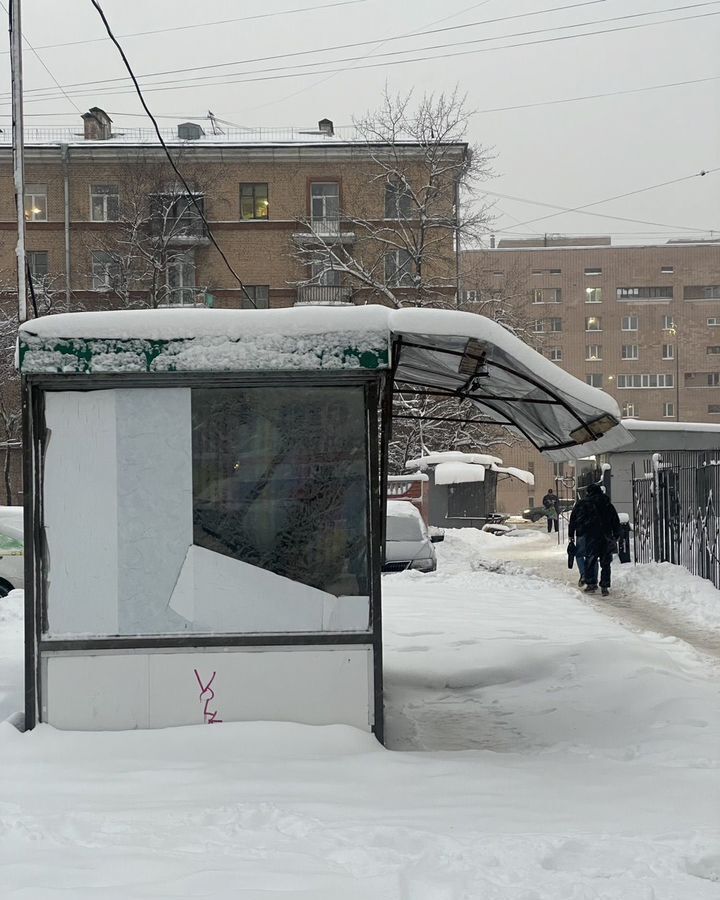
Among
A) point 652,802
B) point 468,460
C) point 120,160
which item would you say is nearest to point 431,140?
point 468,460

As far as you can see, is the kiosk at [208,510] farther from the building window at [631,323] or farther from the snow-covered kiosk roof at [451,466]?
the building window at [631,323]

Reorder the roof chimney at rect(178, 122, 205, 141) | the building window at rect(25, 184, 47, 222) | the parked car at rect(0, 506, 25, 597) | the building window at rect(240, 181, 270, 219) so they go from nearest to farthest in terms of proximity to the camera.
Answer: the parked car at rect(0, 506, 25, 597), the building window at rect(25, 184, 47, 222), the building window at rect(240, 181, 270, 219), the roof chimney at rect(178, 122, 205, 141)

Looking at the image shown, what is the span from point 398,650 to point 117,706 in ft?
15.7

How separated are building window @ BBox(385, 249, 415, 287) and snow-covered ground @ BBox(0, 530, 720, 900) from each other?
96.5 ft

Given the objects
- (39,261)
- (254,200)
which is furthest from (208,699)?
(39,261)

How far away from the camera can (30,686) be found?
20.7 feet

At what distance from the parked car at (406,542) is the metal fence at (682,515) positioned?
4.18 metres

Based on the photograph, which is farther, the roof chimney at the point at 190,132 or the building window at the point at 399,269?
the roof chimney at the point at 190,132

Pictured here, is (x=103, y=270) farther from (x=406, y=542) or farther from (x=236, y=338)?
(x=236, y=338)

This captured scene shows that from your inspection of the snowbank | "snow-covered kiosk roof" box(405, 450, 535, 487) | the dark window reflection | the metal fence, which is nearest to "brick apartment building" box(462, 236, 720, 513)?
"snow-covered kiosk roof" box(405, 450, 535, 487)

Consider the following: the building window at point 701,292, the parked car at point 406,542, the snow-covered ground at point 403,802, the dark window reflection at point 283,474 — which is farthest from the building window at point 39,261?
the building window at point 701,292

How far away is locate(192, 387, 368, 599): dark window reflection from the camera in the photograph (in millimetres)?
6480

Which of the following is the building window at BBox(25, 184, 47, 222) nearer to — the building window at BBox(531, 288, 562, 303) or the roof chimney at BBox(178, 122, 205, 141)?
the roof chimney at BBox(178, 122, 205, 141)

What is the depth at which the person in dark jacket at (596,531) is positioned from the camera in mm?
17016
